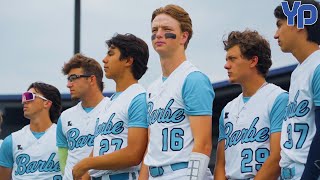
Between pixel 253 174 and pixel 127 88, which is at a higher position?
pixel 127 88

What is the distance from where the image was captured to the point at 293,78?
5.18 metres

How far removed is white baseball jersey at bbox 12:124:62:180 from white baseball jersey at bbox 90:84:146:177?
1.67 metres

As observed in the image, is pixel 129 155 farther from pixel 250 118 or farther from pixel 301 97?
pixel 301 97

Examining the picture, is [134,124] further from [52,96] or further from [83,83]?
[52,96]

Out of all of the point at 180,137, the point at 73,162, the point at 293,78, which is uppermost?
the point at 293,78

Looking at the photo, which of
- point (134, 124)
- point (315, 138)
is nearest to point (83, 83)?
point (134, 124)

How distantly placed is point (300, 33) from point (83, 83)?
2.81 m

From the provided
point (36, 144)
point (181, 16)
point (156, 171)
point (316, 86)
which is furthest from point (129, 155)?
point (36, 144)

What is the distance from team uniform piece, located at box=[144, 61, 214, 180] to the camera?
5387 millimetres

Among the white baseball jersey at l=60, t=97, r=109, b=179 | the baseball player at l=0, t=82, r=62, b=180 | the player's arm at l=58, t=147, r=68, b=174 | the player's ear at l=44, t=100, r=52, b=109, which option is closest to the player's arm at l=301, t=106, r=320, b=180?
the white baseball jersey at l=60, t=97, r=109, b=179

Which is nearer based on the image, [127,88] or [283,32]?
[283,32]

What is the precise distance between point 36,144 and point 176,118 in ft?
10.2

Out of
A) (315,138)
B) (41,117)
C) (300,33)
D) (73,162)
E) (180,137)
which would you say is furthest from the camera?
(41,117)

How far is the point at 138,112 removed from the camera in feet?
20.2
